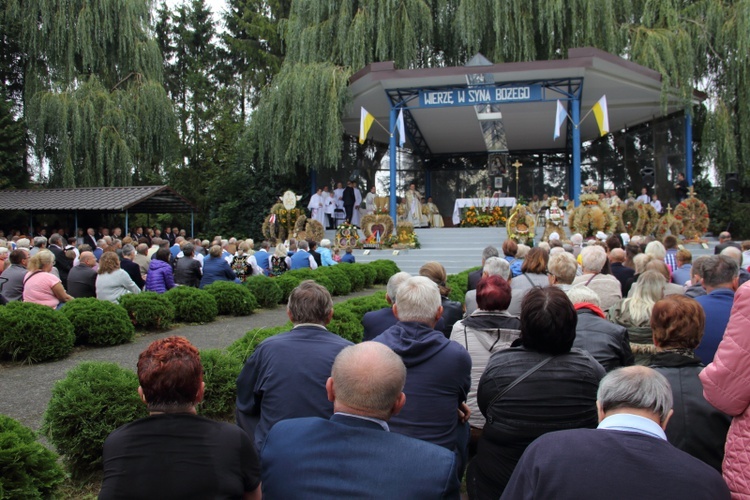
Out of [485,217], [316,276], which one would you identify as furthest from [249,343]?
[485,217]

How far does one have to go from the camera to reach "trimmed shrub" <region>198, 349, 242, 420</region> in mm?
4914

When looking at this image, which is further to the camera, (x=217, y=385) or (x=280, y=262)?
(x=280, y=262)

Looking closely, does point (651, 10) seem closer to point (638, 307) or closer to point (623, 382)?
point (638, 307)

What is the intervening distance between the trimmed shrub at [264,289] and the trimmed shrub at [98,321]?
3.29m

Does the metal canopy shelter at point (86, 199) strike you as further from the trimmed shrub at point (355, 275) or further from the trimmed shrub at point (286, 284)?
the trimmed shrub at point (286, 284)

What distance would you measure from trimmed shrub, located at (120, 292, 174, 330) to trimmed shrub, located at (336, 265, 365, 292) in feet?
16.2

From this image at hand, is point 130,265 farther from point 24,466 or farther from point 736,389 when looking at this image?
point 736,389

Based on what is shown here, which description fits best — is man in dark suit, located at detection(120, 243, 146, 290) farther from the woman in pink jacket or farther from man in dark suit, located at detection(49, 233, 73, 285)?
the woman in pink jacket

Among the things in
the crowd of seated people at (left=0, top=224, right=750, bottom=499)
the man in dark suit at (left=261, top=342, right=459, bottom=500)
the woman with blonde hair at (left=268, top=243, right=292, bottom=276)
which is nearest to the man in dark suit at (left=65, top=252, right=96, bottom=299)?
the woman with blonde hair at (left=268, top=243, right=292, bottom=276)

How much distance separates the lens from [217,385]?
16.3ft

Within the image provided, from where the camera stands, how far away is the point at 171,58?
118ft

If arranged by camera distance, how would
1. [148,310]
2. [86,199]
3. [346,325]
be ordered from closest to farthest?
[346,325]
[148,310]
[86,199]

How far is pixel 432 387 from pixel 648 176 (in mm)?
19379

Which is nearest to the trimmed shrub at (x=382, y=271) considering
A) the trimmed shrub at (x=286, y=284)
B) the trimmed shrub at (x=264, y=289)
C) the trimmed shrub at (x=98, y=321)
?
the trimmed shrub at (x=286, y=284)
